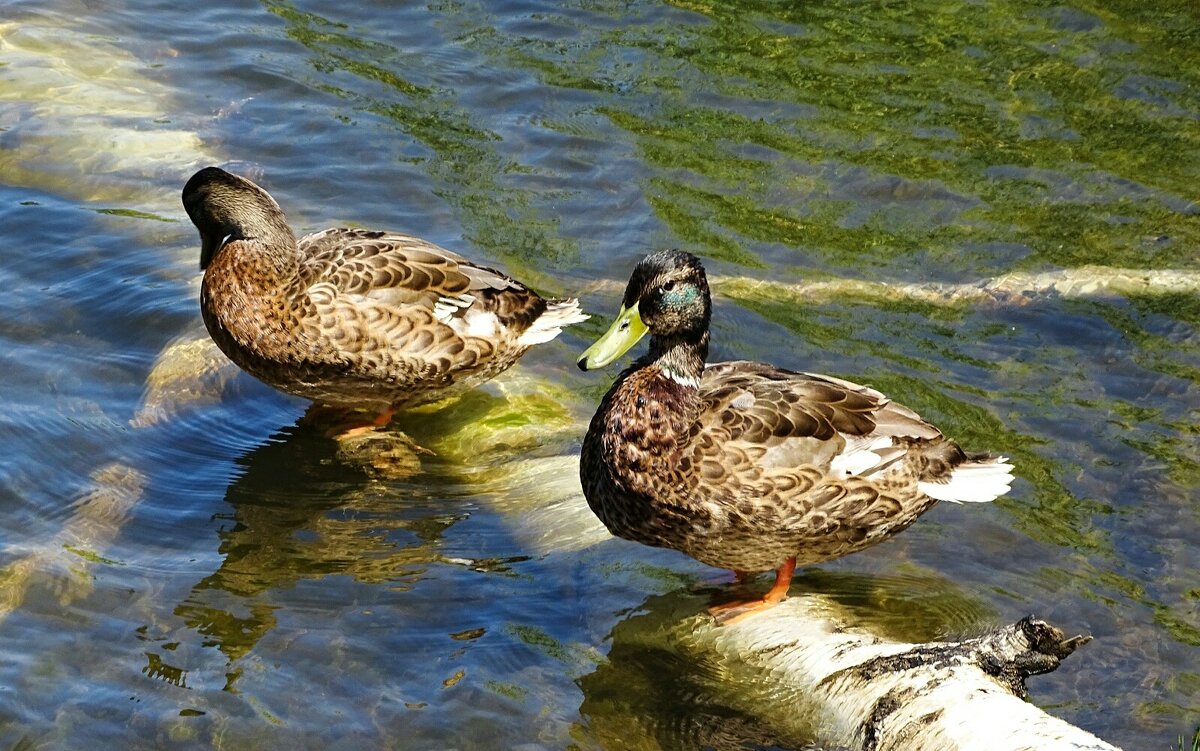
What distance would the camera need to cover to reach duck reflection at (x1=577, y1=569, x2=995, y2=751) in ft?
15.5

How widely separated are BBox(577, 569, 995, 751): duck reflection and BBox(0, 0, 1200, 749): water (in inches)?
0.8

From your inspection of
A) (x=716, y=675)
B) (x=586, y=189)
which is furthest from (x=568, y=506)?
(x=586, y=189)

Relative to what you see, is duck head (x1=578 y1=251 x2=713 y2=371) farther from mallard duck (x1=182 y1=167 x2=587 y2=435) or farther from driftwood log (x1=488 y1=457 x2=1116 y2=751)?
mallard duck (x1=182 y1=167 x2=587 y2=435)

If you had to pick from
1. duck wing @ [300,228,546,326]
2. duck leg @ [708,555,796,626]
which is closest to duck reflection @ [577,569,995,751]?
duck leg @ [708,555,796,626]

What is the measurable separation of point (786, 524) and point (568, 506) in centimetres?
126

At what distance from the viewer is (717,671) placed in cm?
508

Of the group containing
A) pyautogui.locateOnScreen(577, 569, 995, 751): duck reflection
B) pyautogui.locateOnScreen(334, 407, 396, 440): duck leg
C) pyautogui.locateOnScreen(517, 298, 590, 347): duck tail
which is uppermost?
pyautogui.locateOnScreen(517, 298, 590, 347): duck tail

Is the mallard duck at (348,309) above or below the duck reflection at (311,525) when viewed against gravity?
above

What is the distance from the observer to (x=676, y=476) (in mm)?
5113

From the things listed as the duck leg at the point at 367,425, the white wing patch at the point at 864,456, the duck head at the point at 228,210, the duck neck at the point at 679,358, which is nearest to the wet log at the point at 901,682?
the white wing patch at the point at 864,456

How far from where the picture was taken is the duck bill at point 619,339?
536 cm

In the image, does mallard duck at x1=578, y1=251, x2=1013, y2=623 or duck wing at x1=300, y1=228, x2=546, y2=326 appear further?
duck wing at x1=300, y1=228, x2=546, y2=326

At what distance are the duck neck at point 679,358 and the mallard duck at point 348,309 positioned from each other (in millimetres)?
1516

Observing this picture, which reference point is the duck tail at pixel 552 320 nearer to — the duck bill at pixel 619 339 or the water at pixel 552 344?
the water at pixel 552 344
